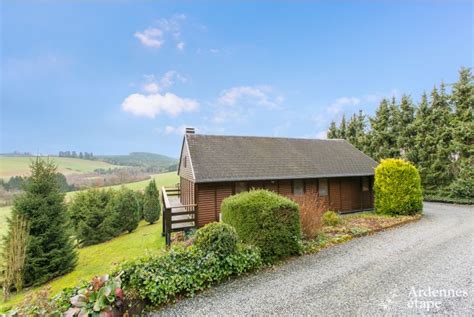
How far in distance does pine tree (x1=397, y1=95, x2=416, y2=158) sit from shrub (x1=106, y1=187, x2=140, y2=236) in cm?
2357

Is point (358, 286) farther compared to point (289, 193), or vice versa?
point (289, 193)

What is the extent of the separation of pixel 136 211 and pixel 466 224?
65.9 feet

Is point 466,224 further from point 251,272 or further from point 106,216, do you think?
point 106,216

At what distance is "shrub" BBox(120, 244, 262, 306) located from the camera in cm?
411

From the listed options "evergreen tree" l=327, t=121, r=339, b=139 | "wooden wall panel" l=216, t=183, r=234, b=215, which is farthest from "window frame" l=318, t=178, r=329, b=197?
"evergreen tree" l=327, t=121, r=339, b=139

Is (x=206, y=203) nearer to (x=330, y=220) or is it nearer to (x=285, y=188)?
(x=285, y=188)

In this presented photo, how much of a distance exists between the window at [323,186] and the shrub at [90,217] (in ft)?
46.9

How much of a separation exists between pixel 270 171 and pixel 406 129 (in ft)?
49.6

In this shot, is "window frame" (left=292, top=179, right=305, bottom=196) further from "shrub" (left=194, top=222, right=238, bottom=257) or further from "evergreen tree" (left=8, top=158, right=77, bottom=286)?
"evergreen tree" (left=8, top=158, right=77, bottom=286)

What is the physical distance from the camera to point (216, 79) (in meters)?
24.7

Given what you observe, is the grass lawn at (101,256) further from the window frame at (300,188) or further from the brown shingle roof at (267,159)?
the window frame at (300,188)

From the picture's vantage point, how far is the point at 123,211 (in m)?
16.5

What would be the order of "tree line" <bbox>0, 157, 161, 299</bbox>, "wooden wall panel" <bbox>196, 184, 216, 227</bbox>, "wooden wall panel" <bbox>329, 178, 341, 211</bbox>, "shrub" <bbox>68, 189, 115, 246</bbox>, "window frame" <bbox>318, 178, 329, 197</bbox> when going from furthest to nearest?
"shrub" <bbox>68, 189, 115, 246</bbox> → "wooden wall panel" <bbox>329, 178, 341, 211</bbox> → "window frame" <bbox>318, 178, 329, 197</bbox> → "wooden wall panel" <bbox>196, 184, 216, 227</bbox> → "tree line" <bbox>0, 157, 161, 299</bbox>

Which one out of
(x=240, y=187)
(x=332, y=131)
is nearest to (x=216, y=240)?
(x=240, y=187)
